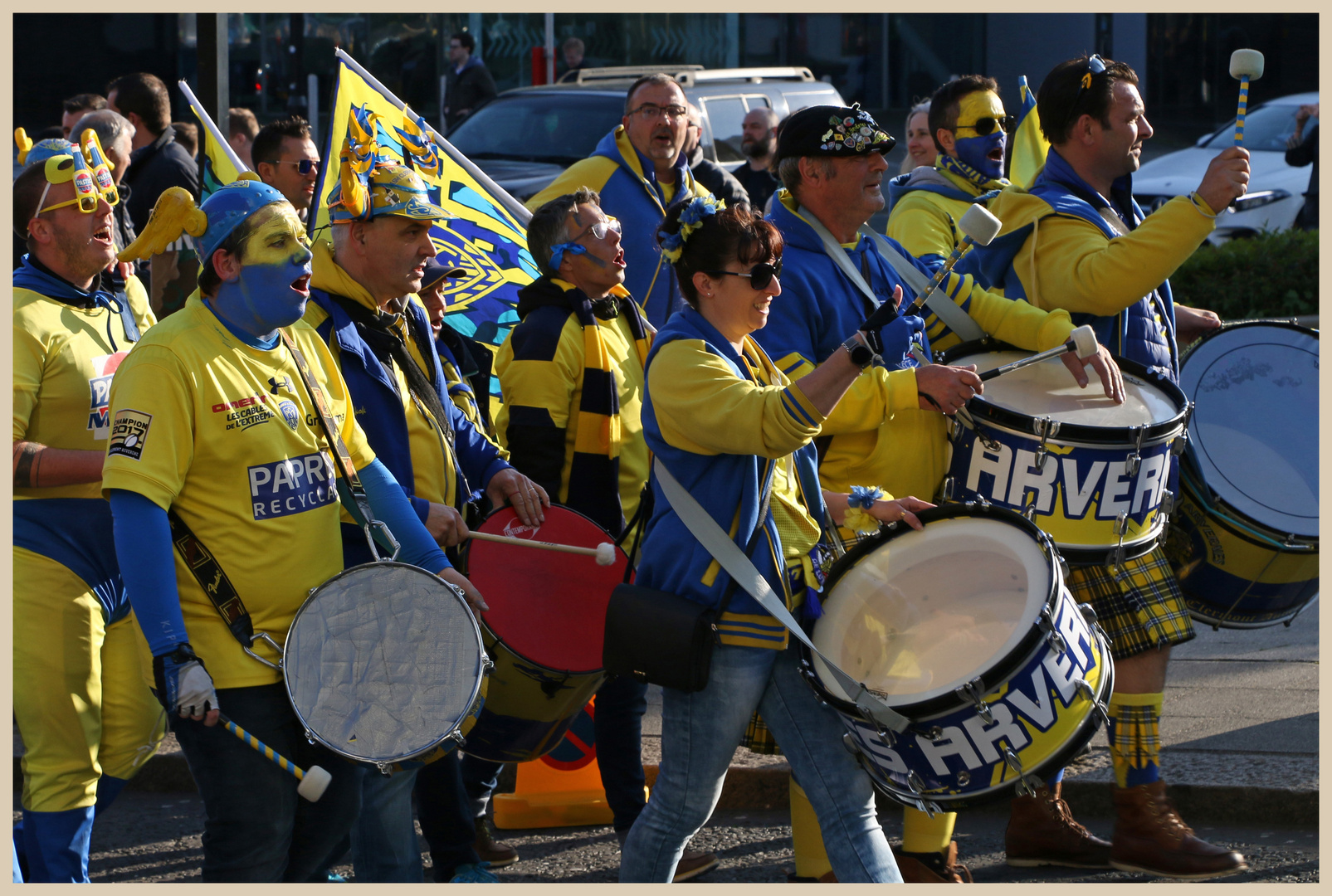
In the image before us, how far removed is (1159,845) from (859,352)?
2.00m

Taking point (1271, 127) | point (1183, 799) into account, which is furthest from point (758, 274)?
point (1271, 127)

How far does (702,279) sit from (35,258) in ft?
5.90

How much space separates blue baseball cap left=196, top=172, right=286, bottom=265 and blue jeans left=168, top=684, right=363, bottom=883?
94 cm

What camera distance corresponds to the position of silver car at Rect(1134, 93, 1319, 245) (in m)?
15.0

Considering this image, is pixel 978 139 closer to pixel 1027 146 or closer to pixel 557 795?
pixel 1027 146

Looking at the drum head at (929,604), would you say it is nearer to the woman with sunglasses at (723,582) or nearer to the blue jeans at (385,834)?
the woman with sunglasses at (723,582)

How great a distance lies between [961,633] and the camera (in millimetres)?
3494

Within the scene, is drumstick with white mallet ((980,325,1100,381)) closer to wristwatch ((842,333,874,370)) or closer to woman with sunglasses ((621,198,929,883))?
woman with sunglasses ((621,198,929,883))

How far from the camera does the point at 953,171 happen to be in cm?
575

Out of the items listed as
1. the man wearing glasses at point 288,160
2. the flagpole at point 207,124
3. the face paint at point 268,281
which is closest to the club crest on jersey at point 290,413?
the face paint at point 268,281

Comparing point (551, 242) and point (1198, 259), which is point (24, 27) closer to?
point (1198, 259)

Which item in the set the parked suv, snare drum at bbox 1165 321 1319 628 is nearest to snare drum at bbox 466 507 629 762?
snare drum at bbox 1165 321 1319 628

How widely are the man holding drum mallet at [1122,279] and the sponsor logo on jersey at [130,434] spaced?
2271mm

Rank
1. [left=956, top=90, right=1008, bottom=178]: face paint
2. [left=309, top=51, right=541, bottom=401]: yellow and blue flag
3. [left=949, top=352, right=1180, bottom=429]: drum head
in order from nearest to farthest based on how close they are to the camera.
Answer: [left=949, top=352, right=1180, bottom=429]: drum head
[left=956, top=90, right=1008, bottom=178]: face paint
[left=309, top=51, right=541, bottom=401]: yellow and blue flag
